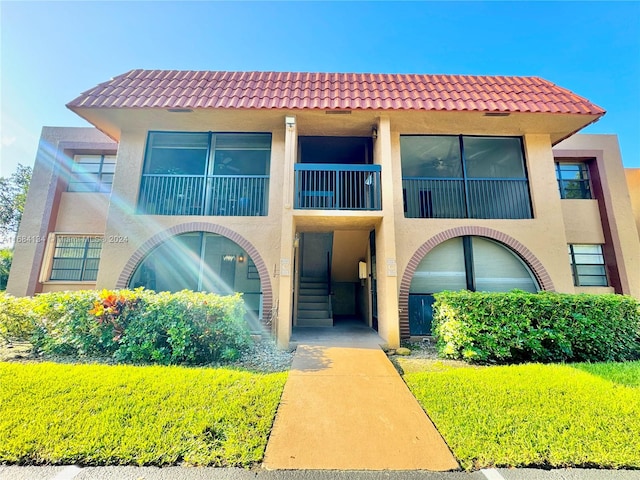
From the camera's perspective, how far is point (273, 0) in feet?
28.0

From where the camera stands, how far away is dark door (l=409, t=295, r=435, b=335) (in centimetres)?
753

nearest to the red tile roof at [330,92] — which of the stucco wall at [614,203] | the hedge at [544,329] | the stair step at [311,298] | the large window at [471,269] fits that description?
the stucco wall at [614,203]

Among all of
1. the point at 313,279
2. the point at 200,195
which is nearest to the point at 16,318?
the point at 200,195

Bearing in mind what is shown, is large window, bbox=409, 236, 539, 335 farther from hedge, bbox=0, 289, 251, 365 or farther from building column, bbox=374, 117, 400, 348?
hedge, bbox=0, 289, 251, 365

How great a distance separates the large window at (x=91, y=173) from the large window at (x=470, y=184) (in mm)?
10763

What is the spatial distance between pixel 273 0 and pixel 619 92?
12.8m

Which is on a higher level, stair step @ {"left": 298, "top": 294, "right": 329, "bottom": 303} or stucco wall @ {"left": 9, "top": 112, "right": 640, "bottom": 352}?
stucco wall @ {"left": 9, "top": 112, "right": 640, "bottom": 352}

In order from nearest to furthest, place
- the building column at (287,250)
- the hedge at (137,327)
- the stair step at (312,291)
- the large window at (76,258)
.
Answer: the hedge at (137,327), the building column at (287,250), the large window at (76,258), the stair step at (312,291)

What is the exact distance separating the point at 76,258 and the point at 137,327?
6.29 m

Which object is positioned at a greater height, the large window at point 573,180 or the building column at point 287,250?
the large window at point 573,180

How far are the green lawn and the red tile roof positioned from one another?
6609mm

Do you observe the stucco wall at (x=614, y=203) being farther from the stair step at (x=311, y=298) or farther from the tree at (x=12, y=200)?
the tree at (x=12, y=200)

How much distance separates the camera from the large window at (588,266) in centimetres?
956

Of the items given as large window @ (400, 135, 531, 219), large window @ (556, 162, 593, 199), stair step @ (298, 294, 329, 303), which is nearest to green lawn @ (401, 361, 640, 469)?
large window @ (400, 135, 531, 219)
